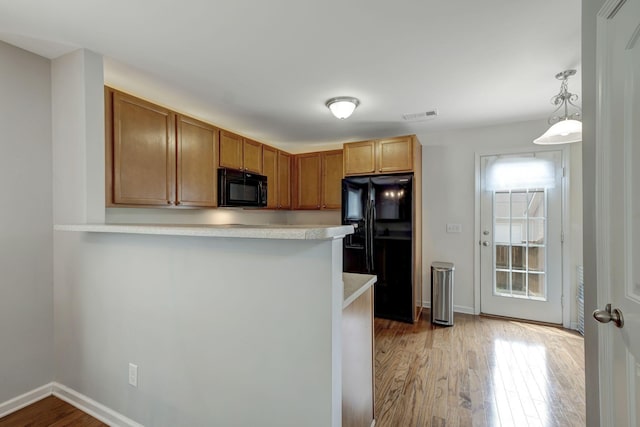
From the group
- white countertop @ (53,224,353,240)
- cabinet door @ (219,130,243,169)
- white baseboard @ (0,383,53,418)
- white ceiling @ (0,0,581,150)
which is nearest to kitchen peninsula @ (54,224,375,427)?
white countertop @ (53,224,353,240)

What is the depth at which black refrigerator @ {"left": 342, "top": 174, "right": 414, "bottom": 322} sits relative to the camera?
3.43 m

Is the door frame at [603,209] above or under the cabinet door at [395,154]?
under

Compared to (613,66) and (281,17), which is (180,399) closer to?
(281,17)

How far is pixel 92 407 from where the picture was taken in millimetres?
1854

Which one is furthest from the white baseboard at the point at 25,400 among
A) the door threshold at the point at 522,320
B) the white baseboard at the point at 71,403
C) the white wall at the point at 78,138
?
the door threshold at the point at 522,320

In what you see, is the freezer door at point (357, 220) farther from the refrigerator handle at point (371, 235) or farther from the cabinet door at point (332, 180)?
the cabinet door at point (332, 180)

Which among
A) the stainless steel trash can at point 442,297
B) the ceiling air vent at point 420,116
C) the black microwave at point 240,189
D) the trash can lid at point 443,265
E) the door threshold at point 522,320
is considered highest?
the ceiling air vent at point 420,116

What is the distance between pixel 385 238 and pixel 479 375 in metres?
1.67

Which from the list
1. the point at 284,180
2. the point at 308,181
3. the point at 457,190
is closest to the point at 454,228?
the point at 457,190

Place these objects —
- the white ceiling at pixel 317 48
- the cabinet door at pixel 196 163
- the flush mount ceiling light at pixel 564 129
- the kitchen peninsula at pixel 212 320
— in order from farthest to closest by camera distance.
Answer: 1. the cabinet door at pixel 196 163
2. the flush mount ceiling light at pixel 564 129
3. the white ceiling at pixel 317 48
4. the kitchen peninsula at pixel 212 320

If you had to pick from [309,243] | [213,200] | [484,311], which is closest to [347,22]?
[309,243]

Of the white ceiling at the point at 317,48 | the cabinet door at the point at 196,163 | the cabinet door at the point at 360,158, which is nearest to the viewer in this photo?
the white ceiling at the point at 317,48

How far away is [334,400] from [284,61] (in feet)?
7.03

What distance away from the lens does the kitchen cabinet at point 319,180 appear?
4.20 m
